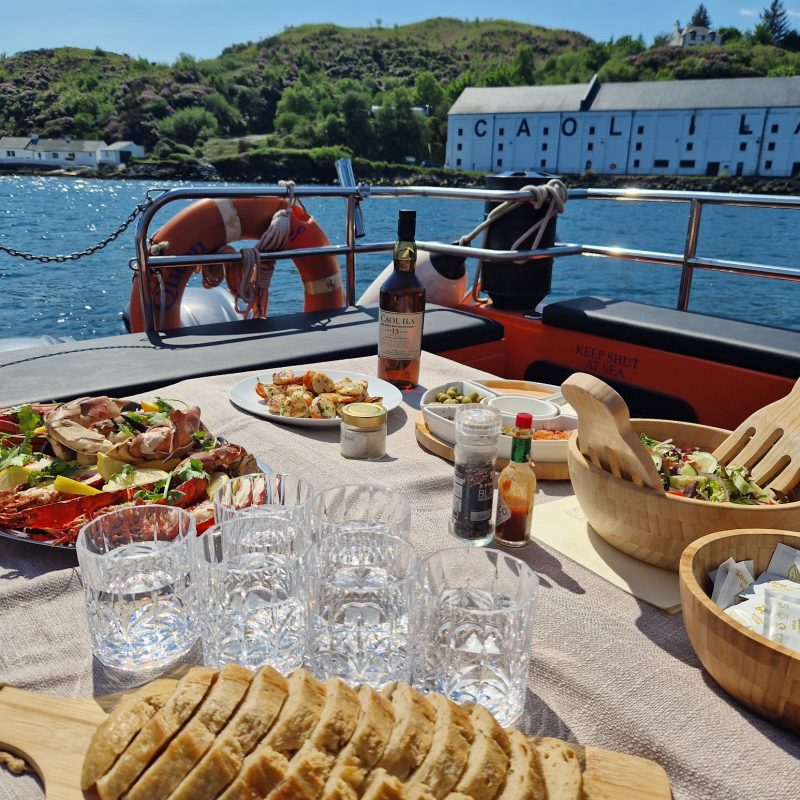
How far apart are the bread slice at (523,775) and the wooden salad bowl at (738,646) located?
0.28 m

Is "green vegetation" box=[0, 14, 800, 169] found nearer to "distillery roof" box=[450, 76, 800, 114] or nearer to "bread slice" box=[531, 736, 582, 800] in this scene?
"distillery roof" box=[450, 76, 800, 114]

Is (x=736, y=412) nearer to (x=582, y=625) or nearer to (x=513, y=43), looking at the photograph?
(x=582, y=625)

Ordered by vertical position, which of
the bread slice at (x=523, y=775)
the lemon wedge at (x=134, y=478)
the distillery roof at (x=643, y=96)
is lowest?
the lemon wedge at (x=134, y=478)

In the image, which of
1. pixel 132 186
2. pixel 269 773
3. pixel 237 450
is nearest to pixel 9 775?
pixel 269 773

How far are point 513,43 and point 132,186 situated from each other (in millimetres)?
76574

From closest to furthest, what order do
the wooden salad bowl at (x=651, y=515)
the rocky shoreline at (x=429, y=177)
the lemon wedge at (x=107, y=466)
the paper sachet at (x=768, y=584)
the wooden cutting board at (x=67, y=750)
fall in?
1. the wooden cutting board at (x=67, y=750)
2. the paper sachet at (x=768, y=584)
3. the wooden salad bowl at (x=651, y=515)
4. the lemon wedge at (x=107, y=466)
5. the rocky shoreline at (x=429, y=177)

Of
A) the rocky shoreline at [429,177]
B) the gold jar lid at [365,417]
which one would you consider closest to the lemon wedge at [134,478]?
the gold jar lid at [365,417]

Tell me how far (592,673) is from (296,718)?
43 cm

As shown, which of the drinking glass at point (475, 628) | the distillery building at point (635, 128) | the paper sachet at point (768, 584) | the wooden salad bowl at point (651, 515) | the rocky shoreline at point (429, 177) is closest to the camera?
the drinking glass at point (475, 628)

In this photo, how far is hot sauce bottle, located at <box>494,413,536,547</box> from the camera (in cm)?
114

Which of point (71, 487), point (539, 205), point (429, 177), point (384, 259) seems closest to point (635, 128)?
point (429, 177)

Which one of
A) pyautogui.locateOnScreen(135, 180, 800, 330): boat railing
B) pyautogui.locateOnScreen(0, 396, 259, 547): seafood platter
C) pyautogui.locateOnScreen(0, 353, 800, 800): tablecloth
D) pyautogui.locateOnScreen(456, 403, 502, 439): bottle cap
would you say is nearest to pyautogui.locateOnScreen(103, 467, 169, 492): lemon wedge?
pyautogui.locateOnScreen(0, 396, 259, 547): seafood platter

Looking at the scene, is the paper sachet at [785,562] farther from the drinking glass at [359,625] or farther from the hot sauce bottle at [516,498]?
the drinking glass at [359,625]

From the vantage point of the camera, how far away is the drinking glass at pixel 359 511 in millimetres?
959
